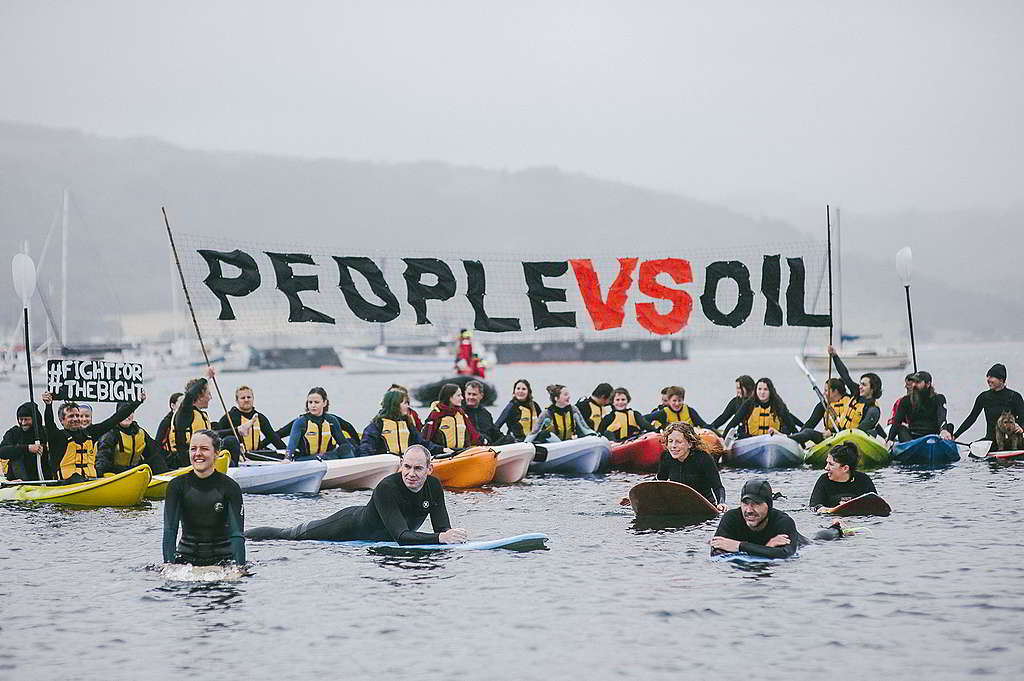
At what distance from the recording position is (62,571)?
13.3m

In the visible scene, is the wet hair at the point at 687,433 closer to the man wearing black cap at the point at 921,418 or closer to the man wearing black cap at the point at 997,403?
the man wearing black cap at the point at 997,403

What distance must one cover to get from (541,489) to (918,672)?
11.3 metres

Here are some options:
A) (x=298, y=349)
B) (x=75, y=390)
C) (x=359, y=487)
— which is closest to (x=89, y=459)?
(x=75, y=390)

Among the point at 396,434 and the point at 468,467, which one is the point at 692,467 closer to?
the point at 468,467

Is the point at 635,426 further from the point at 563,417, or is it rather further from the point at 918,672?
the point at 918,672

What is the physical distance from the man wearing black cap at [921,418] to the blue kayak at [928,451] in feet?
1.21

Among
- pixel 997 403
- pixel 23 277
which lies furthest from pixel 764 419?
pixel 23 277

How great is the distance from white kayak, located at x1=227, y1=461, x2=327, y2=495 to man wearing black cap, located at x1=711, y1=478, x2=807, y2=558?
8.01 m

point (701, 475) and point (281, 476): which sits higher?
point (701, 475)

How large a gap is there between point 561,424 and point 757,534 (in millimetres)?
9846

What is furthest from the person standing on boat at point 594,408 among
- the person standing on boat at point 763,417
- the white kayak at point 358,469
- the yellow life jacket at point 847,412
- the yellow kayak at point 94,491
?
the yellow kayak at point 94,491

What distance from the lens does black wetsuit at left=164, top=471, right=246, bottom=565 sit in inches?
448

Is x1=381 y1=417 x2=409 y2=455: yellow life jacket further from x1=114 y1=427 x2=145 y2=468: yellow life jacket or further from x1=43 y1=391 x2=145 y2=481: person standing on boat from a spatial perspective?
x1=43 y1=391 x2=145 y2=481: person standing on boat

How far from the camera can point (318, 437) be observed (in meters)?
20.2
